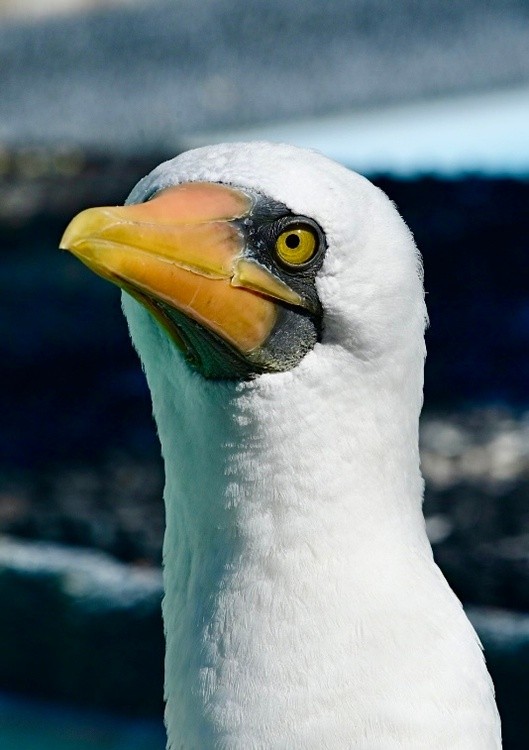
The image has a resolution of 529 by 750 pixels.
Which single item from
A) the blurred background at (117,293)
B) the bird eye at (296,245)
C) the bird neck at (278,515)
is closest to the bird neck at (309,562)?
the bird neck at (278,515)

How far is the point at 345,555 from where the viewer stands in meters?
1.93

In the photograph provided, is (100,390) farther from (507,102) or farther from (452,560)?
(507,102)

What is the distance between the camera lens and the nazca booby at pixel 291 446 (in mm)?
1820

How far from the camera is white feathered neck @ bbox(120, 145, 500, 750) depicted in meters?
1.86

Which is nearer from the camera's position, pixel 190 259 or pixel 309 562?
pixel 190 259

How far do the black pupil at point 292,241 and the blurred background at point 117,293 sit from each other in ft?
7.45

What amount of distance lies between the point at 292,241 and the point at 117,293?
4701 millimetres

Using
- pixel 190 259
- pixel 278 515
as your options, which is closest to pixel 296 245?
pixel 190 259

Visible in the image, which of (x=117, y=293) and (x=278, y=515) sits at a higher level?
(x=117, y=293)

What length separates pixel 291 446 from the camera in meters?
1.87

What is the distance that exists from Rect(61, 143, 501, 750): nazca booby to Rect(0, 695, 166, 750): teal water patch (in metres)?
1.88

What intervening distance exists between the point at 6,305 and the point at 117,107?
2616mm

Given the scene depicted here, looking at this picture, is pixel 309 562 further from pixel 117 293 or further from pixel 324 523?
pixel 117 293

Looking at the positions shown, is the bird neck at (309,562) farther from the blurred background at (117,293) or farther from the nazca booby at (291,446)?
the blurred background at (117,293)
